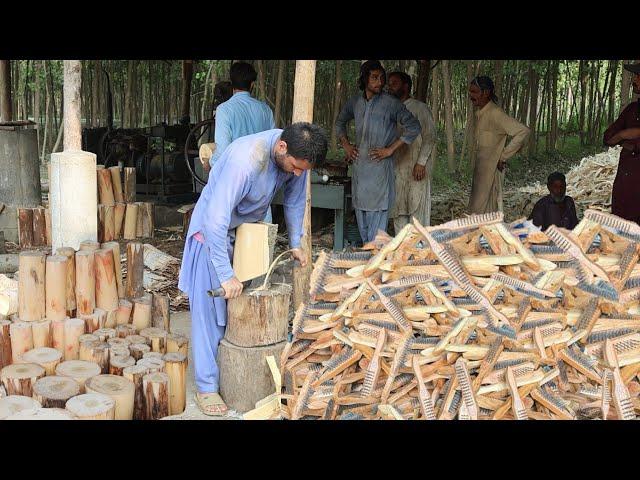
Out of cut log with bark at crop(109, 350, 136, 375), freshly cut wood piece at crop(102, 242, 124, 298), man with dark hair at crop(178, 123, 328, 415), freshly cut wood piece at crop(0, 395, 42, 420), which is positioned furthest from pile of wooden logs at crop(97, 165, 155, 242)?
freshly cut wood piece at crop(0, 395, 42, 420)

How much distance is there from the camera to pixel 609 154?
434 inches

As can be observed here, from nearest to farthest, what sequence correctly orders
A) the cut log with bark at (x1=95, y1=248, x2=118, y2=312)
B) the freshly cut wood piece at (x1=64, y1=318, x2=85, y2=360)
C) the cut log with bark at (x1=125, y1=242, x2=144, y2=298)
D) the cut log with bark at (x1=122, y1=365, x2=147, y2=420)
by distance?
the cut log with bark at (x1=122, y1=365, x2=147, y2=420) → the freshly cut wood piece at (x1=64, y1=318, x2=85, y2=360) → the cut log with bark at (x1=95, y1=248, x2=118, y2=312) → the cut log with bark at (x1=125, y1=242, x2=144, y2=298)

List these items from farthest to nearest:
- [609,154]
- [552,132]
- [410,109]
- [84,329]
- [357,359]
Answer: [552,132]
[609,154]
[410,109]
[84,329]
[357,359]

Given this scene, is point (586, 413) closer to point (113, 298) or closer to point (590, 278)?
point (590, 278)

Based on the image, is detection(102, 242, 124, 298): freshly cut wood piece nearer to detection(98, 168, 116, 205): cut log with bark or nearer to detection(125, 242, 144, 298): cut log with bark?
detection(125, 242, 144, 298): cut log with bark

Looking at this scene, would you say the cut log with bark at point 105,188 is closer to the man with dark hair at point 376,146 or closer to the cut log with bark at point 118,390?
the man with dark hair at point 376,146

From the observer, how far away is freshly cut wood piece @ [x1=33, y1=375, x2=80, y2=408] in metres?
3.18

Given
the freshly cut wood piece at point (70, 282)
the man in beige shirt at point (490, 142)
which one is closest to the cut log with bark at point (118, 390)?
the freshly cut wood piece at point (70, 282)

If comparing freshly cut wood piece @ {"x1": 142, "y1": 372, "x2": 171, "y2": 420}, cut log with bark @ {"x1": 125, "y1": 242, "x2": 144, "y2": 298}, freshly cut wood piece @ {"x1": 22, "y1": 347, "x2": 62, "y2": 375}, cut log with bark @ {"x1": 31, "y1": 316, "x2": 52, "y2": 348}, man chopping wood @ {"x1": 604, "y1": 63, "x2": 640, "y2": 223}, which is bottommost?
freshly cut wood piece @ {"x1": 142, "y1": 372, "x2": 171, "y2": 420}

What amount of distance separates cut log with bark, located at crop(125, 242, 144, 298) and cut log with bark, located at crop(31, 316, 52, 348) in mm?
590

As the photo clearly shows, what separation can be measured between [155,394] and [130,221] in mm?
2953

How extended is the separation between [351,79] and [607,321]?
1392 centimetres

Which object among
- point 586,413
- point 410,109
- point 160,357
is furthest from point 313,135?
point 410,109

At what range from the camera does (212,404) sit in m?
3.62
